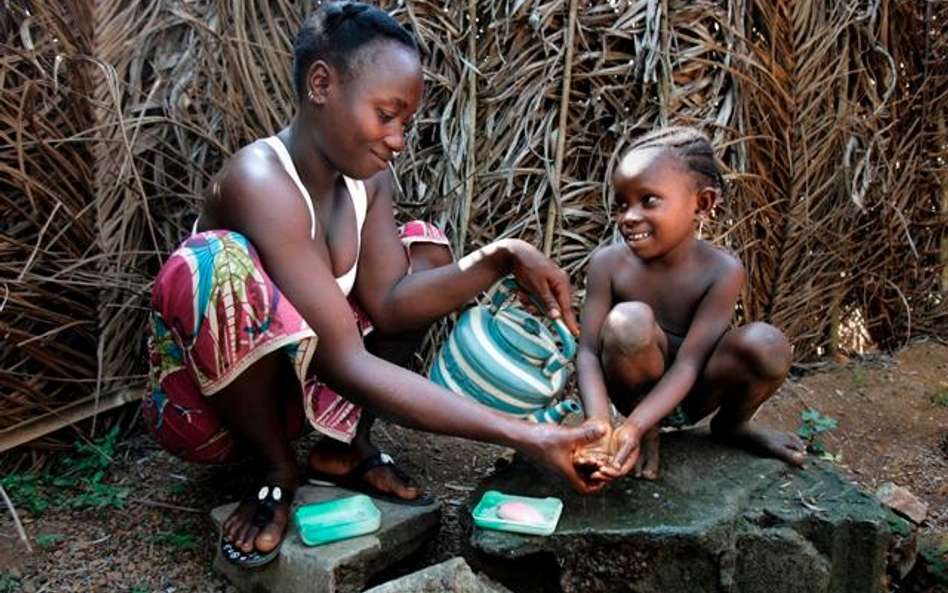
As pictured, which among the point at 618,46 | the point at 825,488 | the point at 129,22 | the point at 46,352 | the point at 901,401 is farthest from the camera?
the point at 901,401

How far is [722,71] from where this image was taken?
2699 millimetres

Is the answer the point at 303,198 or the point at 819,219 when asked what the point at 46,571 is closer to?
the point at 303,198

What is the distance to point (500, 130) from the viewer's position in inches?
104

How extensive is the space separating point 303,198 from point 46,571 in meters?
1.05

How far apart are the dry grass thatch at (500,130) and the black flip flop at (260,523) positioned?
2.76 feet

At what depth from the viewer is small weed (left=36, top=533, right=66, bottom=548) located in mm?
1879

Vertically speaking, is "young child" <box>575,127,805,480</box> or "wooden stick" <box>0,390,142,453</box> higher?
"young child" <box>575,127,805,480</box>

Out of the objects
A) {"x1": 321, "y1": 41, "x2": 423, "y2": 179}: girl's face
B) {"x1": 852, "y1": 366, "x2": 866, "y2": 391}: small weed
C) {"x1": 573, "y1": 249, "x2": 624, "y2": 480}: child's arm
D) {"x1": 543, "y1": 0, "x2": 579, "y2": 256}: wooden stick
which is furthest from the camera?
{"x1": 852, "y1": 366, "x2": 866, "y2": 391}: small weed

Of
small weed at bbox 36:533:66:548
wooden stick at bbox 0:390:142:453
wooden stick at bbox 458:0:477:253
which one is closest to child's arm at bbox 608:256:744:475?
wooden stick at bbox 458:0:477:253

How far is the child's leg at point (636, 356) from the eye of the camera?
5.79 ft

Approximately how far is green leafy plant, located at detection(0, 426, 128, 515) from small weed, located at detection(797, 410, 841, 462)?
200 centimetres

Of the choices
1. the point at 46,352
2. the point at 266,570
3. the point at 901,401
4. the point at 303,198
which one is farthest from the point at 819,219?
the point at 46,352

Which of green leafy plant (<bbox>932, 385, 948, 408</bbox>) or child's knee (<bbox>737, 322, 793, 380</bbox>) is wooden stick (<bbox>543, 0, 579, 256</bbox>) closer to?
child's knee (<bbox>737, 322, 793, 380</bbox>)

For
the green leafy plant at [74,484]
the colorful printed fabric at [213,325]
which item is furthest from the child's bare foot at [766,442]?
the green leafy plant at [74,484]
